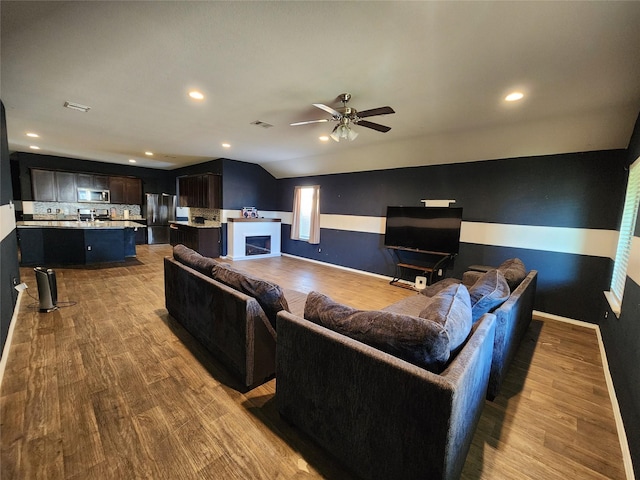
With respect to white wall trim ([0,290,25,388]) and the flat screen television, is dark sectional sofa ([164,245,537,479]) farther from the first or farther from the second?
the flat screen television

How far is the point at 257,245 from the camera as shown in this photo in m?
7.62

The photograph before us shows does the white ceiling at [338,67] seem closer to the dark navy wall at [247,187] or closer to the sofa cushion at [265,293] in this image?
the sofa cushion at [265,293]

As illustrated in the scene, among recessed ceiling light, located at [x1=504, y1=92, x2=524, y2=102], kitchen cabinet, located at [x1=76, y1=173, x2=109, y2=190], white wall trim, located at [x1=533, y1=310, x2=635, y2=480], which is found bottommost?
white wall trim, located at [x1=533, y1=310, x2=635, y2=480]

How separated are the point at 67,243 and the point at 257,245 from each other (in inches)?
162

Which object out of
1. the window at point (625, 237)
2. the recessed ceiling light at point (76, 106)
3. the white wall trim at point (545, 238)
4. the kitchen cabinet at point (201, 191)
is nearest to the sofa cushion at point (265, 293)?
the window at point (625, 237)

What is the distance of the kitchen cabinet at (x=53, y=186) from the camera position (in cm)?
697

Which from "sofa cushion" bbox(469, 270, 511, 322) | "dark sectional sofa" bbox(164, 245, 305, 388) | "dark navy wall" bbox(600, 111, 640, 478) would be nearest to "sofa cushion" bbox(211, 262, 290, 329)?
"dark sectional sofa" bbox(164, 245, 305, 388)

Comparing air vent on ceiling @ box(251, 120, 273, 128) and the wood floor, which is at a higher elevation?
air vent on ceiling @ box(251, 120, 273, 128)

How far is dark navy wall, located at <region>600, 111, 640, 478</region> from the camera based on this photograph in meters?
1.58

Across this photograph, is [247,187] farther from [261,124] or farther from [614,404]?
[614,404]

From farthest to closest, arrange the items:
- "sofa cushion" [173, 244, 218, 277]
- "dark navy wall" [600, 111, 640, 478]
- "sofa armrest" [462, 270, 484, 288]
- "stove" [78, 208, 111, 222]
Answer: "stove" [78, 208, 111, 222]
"sofa armrest" [462, 270, 484, 288]
"sofa cushion" [173, 244, 218, 277]
"dark navy wall" [600, 111, 640, 478]

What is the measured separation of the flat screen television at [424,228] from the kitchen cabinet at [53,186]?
8742 millimetres

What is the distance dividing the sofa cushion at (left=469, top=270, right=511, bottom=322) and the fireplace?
6131 mm

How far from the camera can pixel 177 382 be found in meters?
2.11
